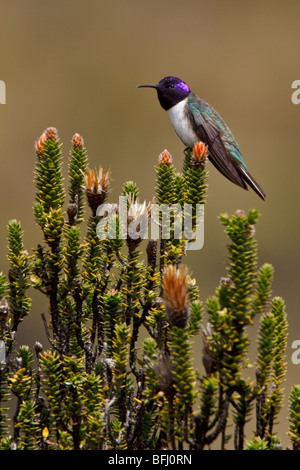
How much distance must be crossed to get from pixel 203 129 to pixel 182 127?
18cm

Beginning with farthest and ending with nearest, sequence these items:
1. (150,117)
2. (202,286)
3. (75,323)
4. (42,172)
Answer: (150,117) < (202,286) < (42,172) < (75,323)

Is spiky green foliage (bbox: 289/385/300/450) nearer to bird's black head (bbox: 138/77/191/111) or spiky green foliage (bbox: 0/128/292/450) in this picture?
spiky green foliage (bbox: 0/128/292/450)

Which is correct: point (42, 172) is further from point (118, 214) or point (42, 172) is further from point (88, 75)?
point (88, 75)

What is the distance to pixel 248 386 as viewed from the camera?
2154 millimetres

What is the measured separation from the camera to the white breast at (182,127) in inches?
221

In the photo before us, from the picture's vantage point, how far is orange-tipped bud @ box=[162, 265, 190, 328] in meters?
2.03

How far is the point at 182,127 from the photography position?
570 centimetres

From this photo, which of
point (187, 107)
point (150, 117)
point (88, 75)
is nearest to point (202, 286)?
point (150, 117)

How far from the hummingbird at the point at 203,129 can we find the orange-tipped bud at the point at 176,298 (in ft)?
11.4

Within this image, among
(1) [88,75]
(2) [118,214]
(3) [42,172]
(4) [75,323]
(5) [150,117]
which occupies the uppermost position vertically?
(1) [88,75]

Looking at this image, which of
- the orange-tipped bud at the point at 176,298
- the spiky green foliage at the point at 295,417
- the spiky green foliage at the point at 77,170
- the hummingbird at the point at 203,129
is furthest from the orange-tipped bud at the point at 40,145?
the hummingbird at the point at 203,129

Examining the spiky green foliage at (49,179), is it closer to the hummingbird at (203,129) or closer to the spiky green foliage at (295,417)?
the spiky green foliage at (295,417)
